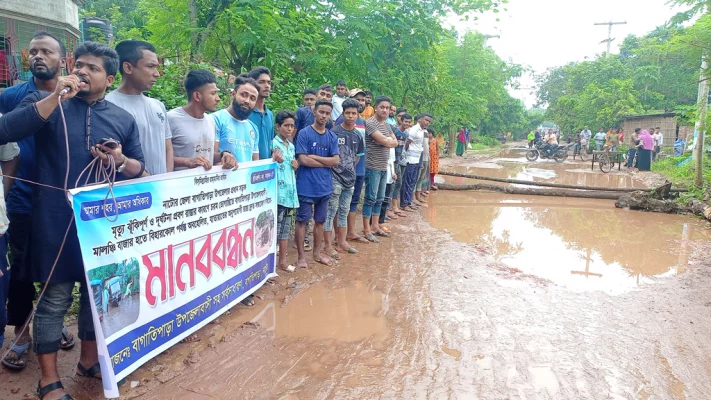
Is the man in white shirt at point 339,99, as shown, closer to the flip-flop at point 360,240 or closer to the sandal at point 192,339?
the flip-flop at point 360,240

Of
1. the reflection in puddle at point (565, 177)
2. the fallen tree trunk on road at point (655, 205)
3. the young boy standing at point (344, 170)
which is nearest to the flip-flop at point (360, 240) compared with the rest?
the young boy standing at point (344, 170)

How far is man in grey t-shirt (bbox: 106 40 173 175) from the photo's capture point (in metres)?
3.09

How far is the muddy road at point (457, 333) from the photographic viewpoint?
2861 mm

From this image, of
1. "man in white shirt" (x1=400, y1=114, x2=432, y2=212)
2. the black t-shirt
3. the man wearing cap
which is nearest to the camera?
the black t-shirt

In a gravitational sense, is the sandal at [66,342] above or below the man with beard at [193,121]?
below

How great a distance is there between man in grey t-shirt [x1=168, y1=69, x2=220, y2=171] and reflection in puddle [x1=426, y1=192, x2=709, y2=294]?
3817 millimetres

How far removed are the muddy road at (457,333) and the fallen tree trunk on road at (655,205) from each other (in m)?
3.61

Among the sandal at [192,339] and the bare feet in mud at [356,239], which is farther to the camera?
the bare feet in mud at [356,239]

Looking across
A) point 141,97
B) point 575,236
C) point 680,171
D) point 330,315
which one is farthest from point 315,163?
point 680,171

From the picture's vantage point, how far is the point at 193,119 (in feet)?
11.8

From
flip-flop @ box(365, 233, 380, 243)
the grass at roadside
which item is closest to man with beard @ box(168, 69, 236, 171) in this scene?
flip-flop @ box(365, 233, 380, 243)

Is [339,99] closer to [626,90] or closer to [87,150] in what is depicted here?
[87,150]

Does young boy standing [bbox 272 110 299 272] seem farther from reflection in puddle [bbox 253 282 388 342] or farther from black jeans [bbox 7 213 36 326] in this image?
black jeans [bbox 7 213 36 326]

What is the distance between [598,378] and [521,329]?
76cm
